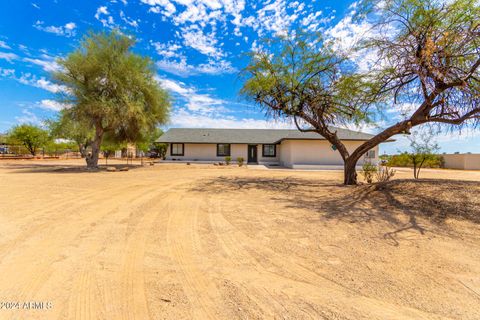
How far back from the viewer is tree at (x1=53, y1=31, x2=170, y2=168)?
54.1ft

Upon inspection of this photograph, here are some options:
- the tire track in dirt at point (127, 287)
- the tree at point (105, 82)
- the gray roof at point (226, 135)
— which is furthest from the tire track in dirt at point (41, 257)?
the gray roof at point (226, 135)

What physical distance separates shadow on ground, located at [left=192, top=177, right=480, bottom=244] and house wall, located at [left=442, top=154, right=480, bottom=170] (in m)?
24.8

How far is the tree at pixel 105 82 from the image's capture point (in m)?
16.5

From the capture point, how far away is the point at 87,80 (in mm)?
17141

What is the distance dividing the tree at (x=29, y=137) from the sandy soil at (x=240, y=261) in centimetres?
3842

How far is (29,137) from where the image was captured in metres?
35.7

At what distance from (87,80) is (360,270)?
20.0 m

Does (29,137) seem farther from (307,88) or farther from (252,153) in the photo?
(307,88)

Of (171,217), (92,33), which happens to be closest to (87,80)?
(92,33)

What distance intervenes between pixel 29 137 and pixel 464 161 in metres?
56.2

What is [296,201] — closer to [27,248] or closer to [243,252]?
[243,252]

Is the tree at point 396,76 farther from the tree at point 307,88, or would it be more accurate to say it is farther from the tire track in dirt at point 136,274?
the tire track in dirt at point 136,274

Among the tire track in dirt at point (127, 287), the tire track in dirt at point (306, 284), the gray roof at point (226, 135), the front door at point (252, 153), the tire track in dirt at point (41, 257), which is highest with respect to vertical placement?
the gray roof at point (226, 135)

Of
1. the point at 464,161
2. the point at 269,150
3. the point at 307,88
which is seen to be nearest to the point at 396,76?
the point at 307,88
